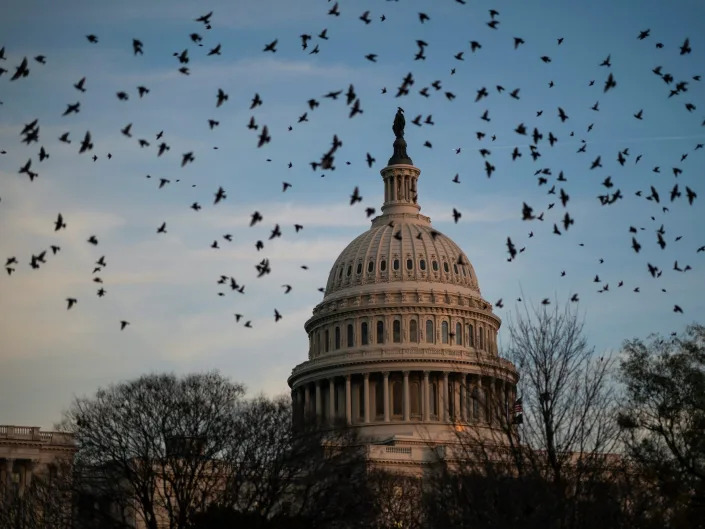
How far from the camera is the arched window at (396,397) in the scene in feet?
608

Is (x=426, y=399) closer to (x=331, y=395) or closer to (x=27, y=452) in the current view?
(x=331, y=395)

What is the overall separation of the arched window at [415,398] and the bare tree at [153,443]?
82.6 meters

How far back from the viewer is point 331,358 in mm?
189375

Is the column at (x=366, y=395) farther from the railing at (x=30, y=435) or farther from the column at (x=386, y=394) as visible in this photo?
the railing at (x=30, y=435)

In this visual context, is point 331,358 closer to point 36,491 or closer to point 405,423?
point 405,423

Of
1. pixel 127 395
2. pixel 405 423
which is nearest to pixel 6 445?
pixel 127 395

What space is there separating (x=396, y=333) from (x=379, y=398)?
794 centimetres

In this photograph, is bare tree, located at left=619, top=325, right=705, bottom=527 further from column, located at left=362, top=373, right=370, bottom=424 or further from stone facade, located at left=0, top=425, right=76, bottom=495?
column, located at left=362, top=373, right=370, bottom=424

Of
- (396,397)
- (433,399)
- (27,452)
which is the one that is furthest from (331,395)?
(27,452)

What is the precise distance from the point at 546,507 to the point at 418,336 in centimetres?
12616

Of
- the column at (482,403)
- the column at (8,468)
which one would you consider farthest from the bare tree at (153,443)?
the column at (8,468)

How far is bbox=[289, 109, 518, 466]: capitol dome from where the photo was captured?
184m

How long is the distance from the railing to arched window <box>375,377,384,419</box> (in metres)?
55.1

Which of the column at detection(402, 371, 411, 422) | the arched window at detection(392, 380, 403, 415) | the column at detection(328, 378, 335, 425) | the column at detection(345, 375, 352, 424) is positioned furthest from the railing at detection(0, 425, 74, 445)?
the arched window at detection(392, 380, 403, 415)
